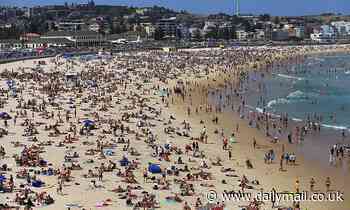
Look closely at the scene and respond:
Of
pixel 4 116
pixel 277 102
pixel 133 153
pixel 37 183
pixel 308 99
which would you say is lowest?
pixel 308 99

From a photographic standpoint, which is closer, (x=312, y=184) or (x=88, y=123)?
(x=312, y=184)

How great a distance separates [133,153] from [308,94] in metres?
26.6

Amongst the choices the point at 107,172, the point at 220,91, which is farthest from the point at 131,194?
the point at 220,91

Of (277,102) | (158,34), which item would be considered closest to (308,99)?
(277,102)

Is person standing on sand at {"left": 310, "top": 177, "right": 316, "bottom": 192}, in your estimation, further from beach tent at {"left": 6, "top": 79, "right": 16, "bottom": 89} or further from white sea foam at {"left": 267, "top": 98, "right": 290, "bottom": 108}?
beach tent at {"left": 6, "top": 79, "right": 16, "bottom": 89}

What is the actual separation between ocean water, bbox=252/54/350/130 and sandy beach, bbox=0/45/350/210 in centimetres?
294

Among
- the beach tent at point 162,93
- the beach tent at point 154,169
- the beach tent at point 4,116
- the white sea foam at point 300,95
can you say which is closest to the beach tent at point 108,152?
the beach tent at point 154,169

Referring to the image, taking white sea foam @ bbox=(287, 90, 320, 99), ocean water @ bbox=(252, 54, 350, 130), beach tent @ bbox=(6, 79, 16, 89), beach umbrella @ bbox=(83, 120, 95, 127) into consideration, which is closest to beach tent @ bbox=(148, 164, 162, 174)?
beach umbrella @ bbox=(83, 120, 95, 127)

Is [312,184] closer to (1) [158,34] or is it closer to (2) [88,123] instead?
(2) [88,123]

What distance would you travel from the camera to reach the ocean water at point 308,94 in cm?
3619

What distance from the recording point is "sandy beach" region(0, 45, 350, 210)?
17672 millimetres

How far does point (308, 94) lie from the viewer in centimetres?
4688

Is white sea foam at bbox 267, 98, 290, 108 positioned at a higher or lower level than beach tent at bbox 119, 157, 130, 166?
lower

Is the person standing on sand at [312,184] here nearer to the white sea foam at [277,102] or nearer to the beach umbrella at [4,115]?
the beach umbrella at [4,115]
